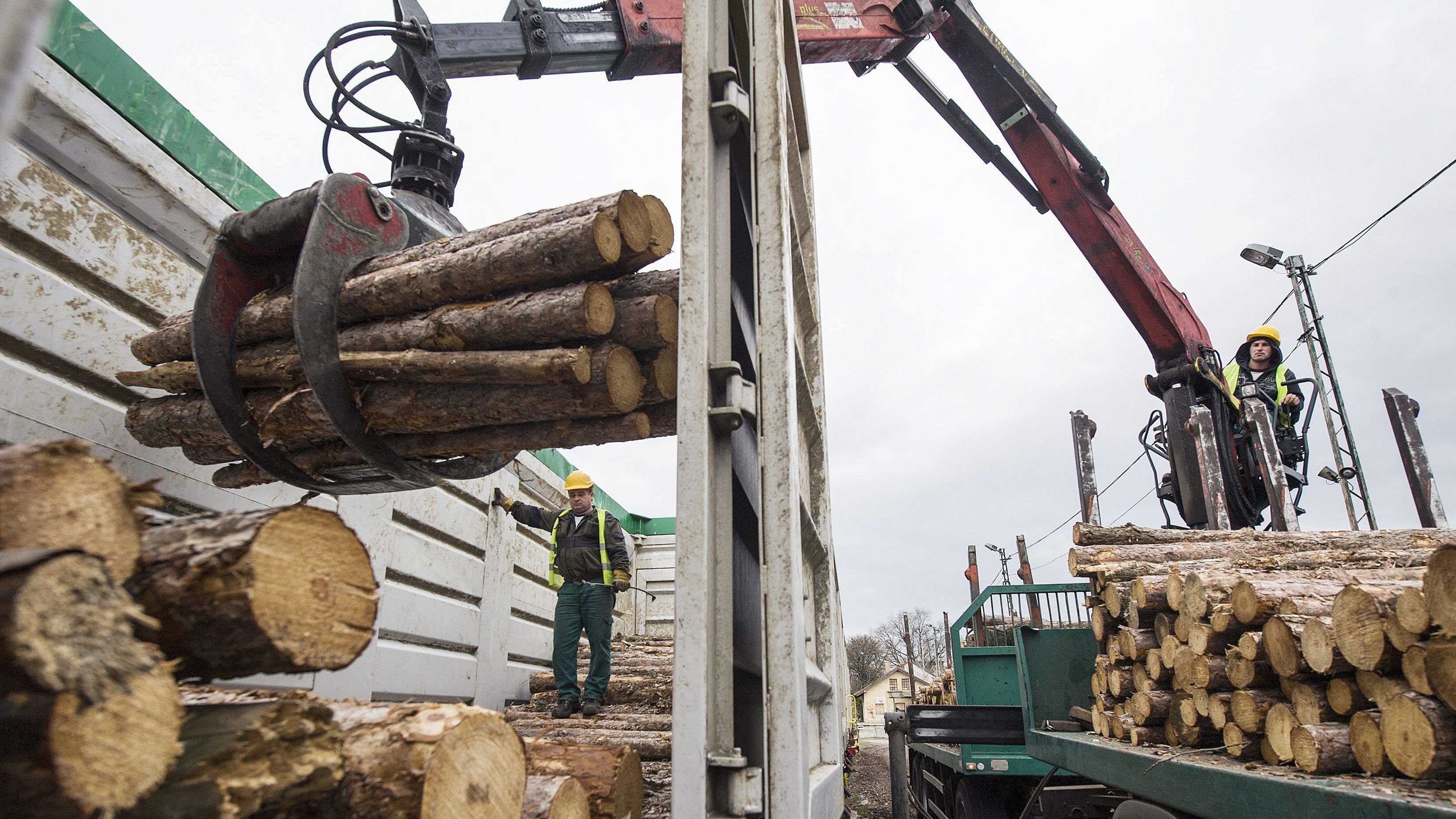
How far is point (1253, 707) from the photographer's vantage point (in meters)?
A: 3.20

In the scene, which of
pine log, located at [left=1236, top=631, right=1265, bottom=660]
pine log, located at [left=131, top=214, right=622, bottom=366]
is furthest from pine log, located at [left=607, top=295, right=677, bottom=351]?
pine log, located at [left=1236, top=631, right=1265, bottom=660]

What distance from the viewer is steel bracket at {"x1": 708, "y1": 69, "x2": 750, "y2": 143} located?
6.66ft

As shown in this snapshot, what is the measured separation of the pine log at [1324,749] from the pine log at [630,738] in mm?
2262

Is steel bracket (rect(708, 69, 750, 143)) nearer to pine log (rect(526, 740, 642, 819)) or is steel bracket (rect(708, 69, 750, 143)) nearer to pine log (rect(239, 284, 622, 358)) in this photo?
pine log (rect(239, 284, 622, 358))

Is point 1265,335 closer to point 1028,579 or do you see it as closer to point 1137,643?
point 1137,643

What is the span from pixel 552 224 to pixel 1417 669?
9.94 feet

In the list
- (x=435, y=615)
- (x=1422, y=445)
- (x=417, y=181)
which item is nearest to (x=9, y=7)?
(x=417, y=181)

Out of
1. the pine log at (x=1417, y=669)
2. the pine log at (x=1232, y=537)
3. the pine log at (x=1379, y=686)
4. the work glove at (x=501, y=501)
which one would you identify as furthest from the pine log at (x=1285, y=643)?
the work glove at (x=501, y=501)

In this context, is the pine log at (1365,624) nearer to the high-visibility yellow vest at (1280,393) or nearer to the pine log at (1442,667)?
the pine log at (1442,667)

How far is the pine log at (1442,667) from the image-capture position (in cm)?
228

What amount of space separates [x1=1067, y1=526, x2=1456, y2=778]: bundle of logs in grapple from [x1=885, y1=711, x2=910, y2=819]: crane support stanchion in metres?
1.28

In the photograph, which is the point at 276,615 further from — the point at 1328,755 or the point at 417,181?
the point at 1328,755

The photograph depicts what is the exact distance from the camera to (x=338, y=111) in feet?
12.1

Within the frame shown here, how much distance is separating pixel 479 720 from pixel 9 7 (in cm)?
137
